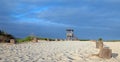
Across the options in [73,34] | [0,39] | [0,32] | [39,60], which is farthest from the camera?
[73,34]

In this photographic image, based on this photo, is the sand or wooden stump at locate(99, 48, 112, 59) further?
wooden stump at locate(99, 48, 112, 59)

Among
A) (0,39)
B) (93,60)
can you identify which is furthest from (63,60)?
(0,39)

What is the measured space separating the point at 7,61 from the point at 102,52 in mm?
5472

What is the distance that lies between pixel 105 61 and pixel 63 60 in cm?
246

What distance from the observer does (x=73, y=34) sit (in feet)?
161

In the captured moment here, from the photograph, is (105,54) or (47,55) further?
(105,54)

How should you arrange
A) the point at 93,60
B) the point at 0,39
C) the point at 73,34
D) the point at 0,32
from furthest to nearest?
the point at 73,34
the point at 0,32
the point at 0,39
the point at 93,60

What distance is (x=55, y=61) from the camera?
1072 cm

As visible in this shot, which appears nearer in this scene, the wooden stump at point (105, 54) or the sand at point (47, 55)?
the sand at point (47, 55)

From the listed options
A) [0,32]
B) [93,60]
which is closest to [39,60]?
[93,60]

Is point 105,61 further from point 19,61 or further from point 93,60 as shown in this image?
point 19,61

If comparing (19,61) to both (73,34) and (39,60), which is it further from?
(73,34)

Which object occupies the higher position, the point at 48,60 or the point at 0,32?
the point at 0,32

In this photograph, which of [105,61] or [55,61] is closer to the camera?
[55,61]
